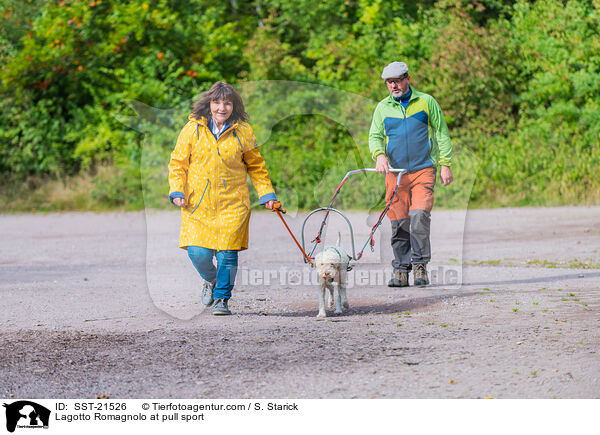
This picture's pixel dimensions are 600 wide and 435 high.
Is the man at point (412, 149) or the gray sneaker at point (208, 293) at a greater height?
the man at point (412, 149)

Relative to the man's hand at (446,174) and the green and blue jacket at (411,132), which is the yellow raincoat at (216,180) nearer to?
the green and blue jacket at (411,132)

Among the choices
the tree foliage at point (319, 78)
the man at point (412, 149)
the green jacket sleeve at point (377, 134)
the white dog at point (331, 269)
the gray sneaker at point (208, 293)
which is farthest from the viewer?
the tree foliage at point (319, 78)

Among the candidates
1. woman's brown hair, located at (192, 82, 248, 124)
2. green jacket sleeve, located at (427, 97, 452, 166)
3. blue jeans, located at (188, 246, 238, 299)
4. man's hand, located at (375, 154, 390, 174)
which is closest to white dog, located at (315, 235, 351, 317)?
blue jeans, located at (188, 246, 238, 299)

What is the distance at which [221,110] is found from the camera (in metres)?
6.46

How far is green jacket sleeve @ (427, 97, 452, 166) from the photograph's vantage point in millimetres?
7855

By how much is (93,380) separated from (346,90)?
1502cm

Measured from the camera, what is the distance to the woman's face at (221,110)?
6461 millimetres

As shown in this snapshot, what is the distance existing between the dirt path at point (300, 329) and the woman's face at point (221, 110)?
1550mm

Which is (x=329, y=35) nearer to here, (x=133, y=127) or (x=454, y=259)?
(x=133, y=127)

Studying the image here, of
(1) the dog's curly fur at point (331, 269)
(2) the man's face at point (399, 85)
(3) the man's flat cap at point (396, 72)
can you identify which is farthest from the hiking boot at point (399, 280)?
(3) the man's flat cap at point (396, 72)

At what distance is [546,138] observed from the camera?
18.6 metres

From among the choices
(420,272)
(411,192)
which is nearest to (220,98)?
(411,192)
